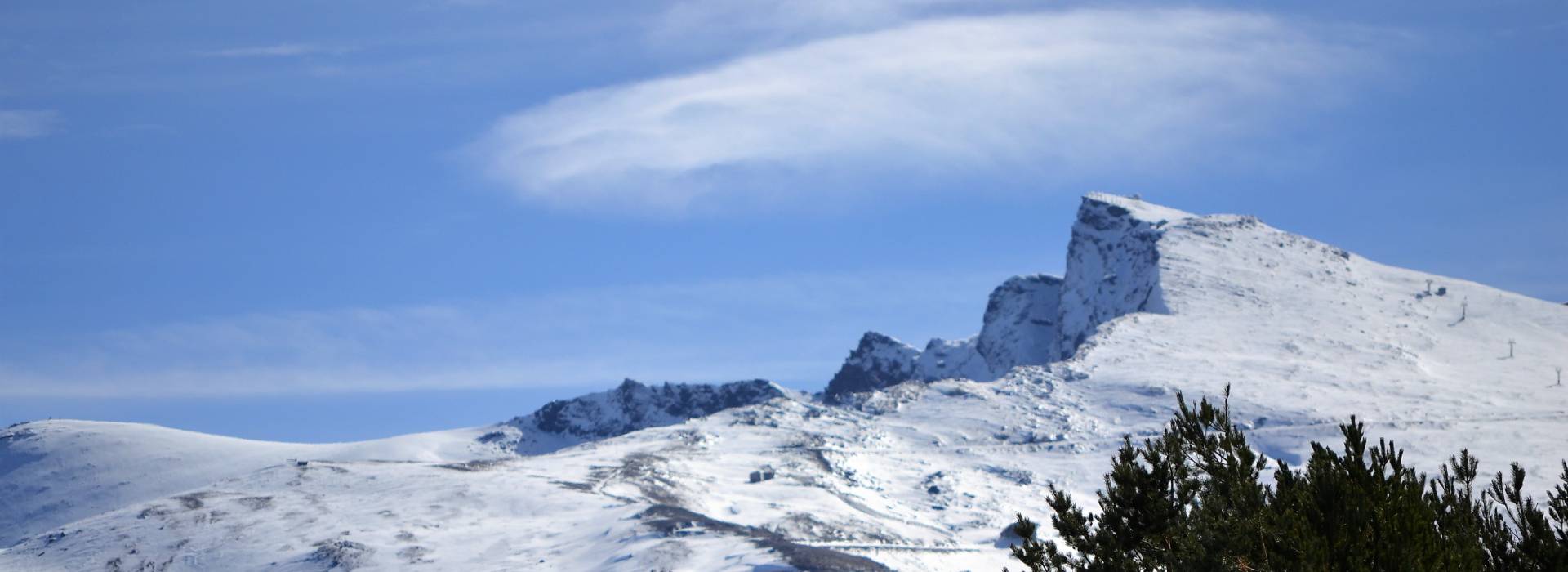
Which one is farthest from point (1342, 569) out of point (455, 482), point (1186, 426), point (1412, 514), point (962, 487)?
point (962, 487)

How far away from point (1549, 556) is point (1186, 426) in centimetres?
550

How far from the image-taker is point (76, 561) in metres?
135

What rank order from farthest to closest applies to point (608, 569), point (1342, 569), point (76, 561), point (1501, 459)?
point (1501, 459)
point (76, 561)
point (608, 569)
point (1342, 569)

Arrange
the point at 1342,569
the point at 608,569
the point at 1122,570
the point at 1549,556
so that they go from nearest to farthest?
the point at 1342,569 → the point at 1549,556 → the point at 1122,570 → the point at 608,569

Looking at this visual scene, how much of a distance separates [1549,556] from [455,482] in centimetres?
15167

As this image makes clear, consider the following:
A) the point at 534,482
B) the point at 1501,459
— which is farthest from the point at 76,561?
the point at 1501,459

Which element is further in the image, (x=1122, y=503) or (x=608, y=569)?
(x=608, y=569)

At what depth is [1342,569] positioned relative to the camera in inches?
675

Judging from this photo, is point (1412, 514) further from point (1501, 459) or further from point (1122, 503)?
point (1501, 459)

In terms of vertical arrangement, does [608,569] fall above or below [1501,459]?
below

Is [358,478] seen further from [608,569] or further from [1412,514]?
[1412,514]

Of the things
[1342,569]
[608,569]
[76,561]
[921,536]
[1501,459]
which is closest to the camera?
[1342,569]

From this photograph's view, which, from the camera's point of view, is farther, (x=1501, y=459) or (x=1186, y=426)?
(x=1501, y=459)

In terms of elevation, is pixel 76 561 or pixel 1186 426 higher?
pixel 1186 426
